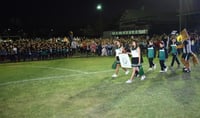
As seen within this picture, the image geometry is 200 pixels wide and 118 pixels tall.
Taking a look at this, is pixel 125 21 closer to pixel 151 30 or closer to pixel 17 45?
pixel 151 30

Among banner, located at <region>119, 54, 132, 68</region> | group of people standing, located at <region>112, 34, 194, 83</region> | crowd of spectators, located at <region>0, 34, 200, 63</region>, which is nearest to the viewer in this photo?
group of people standing, located at <region>112, 34, 194, 83</region>

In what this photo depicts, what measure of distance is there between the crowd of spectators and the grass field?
35.5 ft

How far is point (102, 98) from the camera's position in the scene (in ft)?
30.1

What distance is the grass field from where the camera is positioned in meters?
7.52

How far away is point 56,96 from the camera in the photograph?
9.77 m

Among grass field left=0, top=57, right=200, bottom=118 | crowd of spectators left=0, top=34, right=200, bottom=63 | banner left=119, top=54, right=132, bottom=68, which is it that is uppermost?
crowd of spectators left=0, top=34, right=200, bottom=63

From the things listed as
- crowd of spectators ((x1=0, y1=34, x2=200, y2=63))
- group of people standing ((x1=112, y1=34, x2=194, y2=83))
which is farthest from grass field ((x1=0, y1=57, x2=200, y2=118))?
crowd of spectators ((x1=0, y1=34, x2=200, y2=63))

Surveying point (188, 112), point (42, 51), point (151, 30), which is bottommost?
point (188, 112)

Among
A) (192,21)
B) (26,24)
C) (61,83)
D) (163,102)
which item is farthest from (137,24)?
(163,102)

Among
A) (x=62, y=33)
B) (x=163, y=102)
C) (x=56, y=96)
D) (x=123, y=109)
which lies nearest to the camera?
(x=123, y=109)

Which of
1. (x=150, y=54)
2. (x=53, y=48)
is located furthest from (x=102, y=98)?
(x=53, y=48)

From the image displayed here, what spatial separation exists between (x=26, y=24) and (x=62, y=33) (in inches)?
269

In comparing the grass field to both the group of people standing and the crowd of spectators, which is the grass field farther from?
the crowd of spectators

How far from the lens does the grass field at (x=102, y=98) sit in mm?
7520
